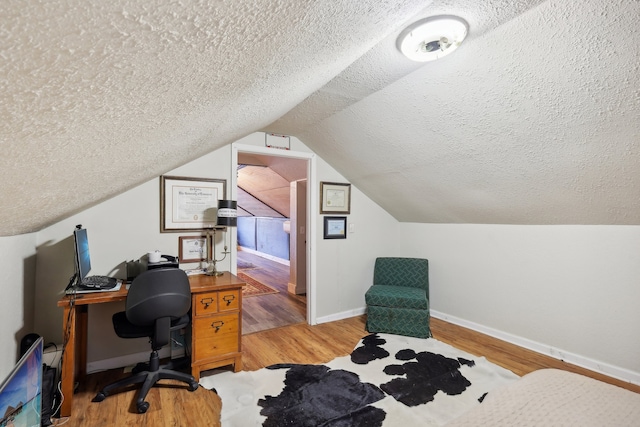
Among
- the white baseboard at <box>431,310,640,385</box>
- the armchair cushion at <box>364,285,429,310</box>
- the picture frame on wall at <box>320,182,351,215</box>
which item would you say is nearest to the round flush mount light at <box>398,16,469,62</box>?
the picture frame on wall at <box>320,182,351,215</box>

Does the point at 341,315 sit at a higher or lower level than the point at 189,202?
lower

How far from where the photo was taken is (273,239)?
812 cm

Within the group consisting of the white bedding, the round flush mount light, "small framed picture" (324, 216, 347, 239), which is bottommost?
the white bedding

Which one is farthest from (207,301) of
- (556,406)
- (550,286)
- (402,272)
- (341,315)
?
(550,286)

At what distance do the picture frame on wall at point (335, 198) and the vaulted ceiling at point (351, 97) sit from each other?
0.41m

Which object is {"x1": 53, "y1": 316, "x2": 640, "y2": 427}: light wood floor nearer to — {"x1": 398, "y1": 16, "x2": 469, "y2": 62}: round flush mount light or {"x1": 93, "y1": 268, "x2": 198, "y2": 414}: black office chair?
{"x1": 93, "y1": 268, "x2": 198, "y2": 414}: black office chair

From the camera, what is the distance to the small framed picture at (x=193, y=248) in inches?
113

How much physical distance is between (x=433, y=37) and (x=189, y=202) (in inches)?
93.2

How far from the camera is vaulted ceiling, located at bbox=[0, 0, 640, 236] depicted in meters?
0.45

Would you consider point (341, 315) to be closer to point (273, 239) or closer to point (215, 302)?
point (215, 302)

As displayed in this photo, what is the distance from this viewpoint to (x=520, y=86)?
1734 millimetres

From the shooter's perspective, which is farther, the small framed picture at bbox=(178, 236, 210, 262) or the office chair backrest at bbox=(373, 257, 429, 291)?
the office chair backrest at bbox=(373, 257, 429, 291)

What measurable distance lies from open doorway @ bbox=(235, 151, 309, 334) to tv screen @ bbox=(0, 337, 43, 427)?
2292 millimetres

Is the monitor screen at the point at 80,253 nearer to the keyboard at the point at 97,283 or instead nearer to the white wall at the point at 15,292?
the keyboard at the point at 97,283
